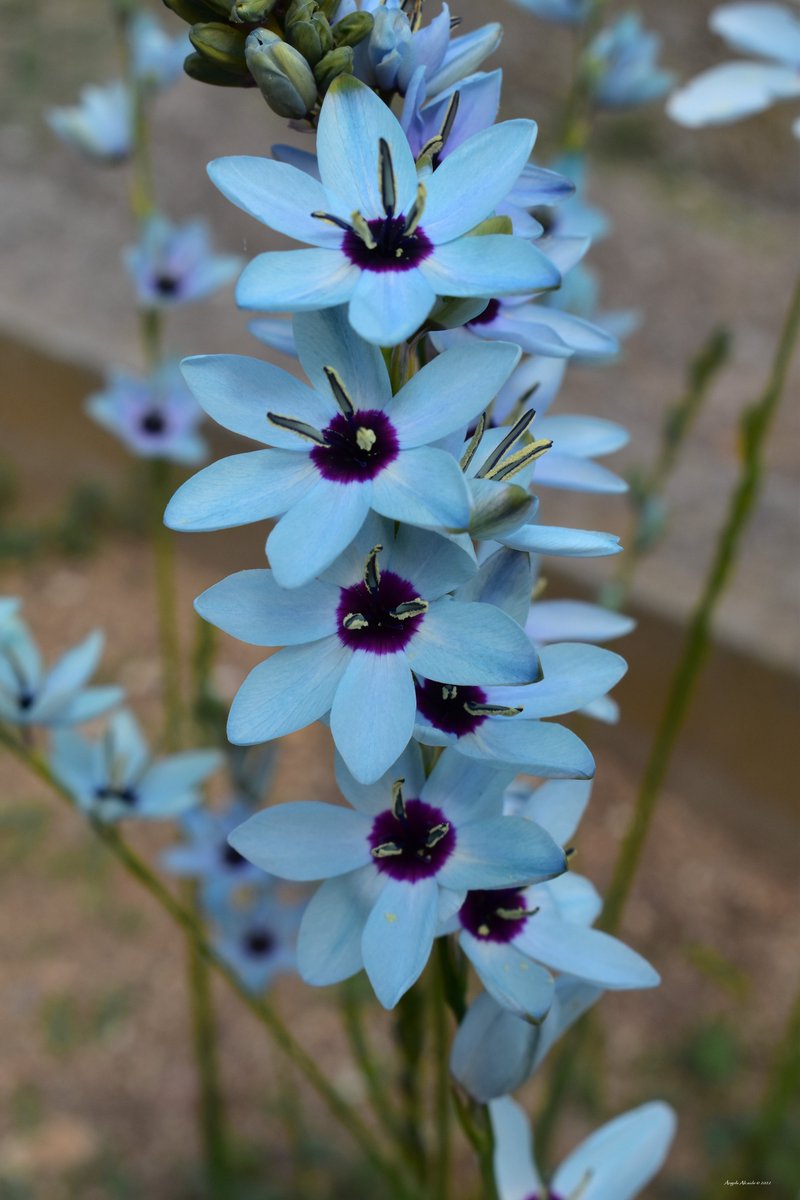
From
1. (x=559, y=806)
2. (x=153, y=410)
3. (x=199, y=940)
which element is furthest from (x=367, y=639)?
(x=153, y=410)

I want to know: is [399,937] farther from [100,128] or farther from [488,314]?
[100,128]

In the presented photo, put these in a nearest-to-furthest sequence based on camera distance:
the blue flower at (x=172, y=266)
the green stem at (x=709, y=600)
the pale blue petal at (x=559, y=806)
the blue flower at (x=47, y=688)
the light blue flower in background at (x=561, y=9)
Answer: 1. the pale blue petal at (x=559, y=806)
2. the blue flower at (x=47, y=688)
3. the green stem at (x=709, y=600)
4. the light blue flower in background at (x=561, y=9)
5. the blue flower at (x=172, y=266)

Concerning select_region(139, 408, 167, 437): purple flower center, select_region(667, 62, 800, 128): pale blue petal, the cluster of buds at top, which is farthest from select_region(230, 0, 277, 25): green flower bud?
select_region(139, 408, 167, 437): purple flower center

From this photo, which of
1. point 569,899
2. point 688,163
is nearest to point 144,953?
point 569,899

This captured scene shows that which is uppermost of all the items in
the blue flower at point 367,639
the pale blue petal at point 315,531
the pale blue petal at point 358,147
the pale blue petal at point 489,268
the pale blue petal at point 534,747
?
the pale blue petal at point 358,147

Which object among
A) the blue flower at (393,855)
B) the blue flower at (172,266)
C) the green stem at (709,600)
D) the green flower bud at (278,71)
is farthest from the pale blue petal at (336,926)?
the blue flower at (172,266)

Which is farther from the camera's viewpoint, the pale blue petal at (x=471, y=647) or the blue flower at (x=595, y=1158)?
the blue flower at (x=595, y=1158)

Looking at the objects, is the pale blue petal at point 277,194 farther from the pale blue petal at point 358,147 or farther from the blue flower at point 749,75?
the blue flower at point 749,75

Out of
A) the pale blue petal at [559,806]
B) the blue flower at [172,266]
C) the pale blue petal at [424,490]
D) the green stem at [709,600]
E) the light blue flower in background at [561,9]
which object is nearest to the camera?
the pale blue petal at [424,490]
